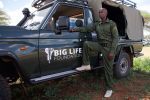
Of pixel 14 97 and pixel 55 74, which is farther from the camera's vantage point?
pixel 14 97

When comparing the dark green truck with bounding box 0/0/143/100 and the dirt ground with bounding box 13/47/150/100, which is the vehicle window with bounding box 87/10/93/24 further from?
the dirt ground with bounding box 13/47/150/100

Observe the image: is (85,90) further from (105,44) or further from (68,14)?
(68,14)

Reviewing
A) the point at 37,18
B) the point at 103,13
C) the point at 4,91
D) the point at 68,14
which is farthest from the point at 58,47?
the point at 4,91

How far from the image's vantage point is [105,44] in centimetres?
624

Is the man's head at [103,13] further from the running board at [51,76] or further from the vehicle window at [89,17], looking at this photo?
the running board at [51,76]

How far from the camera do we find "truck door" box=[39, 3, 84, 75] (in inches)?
202

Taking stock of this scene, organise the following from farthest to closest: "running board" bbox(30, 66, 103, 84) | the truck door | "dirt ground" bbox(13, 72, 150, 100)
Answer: "dirt ground" bbox(13, 72, 150, 100)
the truck door
"running board" bbox(30, 66, 103, 84)

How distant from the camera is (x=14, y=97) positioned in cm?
605

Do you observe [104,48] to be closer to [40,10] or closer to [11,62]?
[40,10]

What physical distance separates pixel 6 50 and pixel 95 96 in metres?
2.52

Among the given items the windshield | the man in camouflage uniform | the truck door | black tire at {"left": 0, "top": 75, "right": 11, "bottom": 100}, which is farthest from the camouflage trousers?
black tire at {"left": 0, "top": 75, "right": 11, "bottom": 100}

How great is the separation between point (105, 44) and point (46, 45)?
1.66m

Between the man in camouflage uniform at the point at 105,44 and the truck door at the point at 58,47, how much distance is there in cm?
18

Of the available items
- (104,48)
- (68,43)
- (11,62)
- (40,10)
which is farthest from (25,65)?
(104,48)
